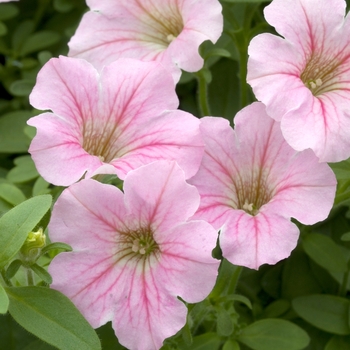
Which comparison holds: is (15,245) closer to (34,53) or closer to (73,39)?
(73,39)

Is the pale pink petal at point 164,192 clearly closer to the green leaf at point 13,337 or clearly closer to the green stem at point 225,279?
the green stem at point 225,279

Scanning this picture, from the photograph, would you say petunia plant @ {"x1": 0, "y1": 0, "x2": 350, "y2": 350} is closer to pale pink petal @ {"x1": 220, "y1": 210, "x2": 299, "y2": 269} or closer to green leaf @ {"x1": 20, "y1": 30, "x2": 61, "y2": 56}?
pale pink petal @ {"x1": 220, "y1": 210, "x2": 299, "y2": 269}

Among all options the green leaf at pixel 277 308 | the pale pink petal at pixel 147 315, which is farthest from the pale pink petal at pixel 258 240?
the green leaf at pixel 277 308

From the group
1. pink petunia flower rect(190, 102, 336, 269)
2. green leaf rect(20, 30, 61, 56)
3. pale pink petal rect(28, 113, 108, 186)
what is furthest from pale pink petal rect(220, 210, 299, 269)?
green leaf rect(20, 30, 61, 56)

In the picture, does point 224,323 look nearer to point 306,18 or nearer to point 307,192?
point 307,192

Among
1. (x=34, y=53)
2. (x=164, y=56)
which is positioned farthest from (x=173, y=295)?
(x=34, y=53)
